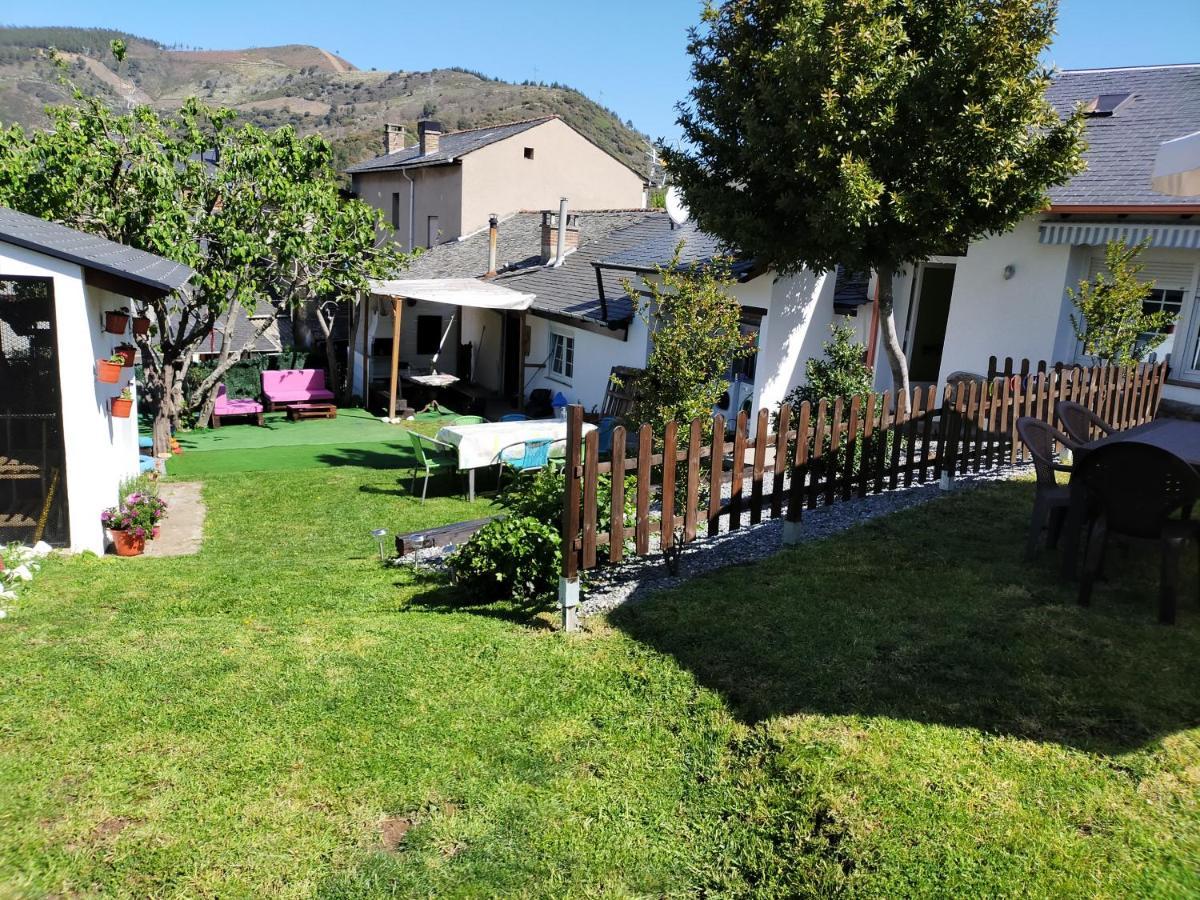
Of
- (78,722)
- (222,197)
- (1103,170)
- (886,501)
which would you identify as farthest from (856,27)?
(222,197)

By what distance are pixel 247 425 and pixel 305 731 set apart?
16.9 m

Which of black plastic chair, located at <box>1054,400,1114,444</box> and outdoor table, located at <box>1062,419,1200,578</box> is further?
black plastic chair, located at <box>1054,400,1114,444</box>

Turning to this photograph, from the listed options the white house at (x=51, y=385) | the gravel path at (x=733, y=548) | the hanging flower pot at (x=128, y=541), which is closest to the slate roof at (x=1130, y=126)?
the gravel path at (x=733, y=548)

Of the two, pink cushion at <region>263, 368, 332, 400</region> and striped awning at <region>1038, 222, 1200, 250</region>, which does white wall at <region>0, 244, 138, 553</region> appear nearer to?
pink cushion at <region>263, 368, 332, 400</region>

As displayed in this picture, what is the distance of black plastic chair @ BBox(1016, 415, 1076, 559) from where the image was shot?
7.06 m

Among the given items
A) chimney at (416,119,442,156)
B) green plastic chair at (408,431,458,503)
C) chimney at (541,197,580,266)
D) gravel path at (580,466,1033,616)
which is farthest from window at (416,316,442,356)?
gravel path at (580,466,1033,616)

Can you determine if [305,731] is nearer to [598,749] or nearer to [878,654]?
[598,749]

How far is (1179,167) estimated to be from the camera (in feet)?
18.3

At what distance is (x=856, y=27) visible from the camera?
10266 millimetres

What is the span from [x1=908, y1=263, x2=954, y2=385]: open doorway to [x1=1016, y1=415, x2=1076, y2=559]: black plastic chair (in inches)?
420

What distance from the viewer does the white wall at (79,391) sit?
9146 mm

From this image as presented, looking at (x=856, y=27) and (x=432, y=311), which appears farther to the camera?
(x=432, y=311)

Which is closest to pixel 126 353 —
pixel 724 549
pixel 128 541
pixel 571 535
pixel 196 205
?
pixel 128 541

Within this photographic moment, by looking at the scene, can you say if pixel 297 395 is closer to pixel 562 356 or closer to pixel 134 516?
pixel 562 356
